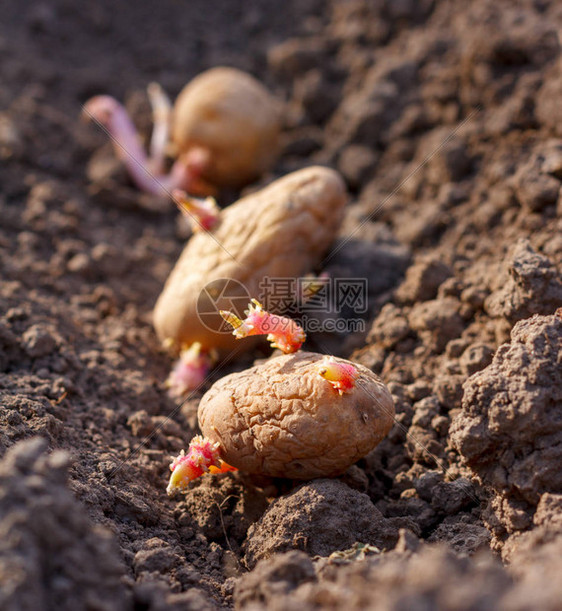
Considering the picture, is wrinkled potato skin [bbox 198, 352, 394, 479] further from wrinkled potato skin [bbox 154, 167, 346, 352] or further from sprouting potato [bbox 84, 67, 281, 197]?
sprouting potato [bbox 84, 67, 281, 197]

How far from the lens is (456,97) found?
4914 mm

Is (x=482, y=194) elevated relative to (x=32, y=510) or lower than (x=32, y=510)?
lower

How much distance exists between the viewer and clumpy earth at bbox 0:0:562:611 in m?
2.07

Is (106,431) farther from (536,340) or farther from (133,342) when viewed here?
(536,340)

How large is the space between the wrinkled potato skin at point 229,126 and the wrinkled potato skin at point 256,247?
1277 mm

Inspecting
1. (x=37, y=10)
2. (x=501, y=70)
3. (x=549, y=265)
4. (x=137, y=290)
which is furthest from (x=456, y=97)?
(x=37, y=10)

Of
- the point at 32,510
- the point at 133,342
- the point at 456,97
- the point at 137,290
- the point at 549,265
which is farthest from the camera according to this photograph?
the point at 456,97

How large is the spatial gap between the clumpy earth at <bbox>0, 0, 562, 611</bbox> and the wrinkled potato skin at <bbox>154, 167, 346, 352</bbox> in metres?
0.25

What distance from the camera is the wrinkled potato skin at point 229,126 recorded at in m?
5.04

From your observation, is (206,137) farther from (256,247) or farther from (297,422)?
(297,422)

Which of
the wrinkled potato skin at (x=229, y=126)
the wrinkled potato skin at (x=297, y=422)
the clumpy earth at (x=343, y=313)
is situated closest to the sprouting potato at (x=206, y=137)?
the wrinkled potato skin at (x=229, y=126)

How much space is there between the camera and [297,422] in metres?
2.68

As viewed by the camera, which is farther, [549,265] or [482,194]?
[482,194]

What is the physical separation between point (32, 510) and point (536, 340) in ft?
6.71
